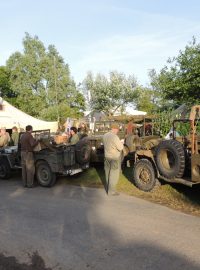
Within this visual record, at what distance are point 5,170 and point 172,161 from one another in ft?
19.8

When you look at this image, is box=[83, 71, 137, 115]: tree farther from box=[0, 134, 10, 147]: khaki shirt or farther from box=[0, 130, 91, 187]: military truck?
box=[0, 130, 91, 187]: military truck

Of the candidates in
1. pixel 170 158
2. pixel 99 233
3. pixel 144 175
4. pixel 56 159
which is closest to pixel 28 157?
pixel 56 159

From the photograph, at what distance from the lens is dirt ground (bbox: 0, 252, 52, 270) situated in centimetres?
553

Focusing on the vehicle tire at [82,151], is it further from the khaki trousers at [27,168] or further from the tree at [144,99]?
the tree at [144,99]

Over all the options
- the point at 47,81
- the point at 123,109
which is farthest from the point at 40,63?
the point at 123,109

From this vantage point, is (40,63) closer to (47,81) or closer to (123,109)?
(47,81)

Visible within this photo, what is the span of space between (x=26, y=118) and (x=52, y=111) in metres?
19.9

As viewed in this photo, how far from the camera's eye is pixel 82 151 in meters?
12.5

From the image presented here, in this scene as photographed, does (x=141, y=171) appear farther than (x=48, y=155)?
No

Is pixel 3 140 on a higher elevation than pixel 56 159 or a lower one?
higher

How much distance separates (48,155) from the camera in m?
12.0

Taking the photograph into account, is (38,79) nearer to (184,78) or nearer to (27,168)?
(184,78)

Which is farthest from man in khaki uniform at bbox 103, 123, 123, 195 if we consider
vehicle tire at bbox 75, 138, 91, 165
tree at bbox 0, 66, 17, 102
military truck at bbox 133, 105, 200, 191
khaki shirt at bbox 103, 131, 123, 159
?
tree at bbox 0, 66, 17, 102

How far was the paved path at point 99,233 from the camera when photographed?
5.67 meters
